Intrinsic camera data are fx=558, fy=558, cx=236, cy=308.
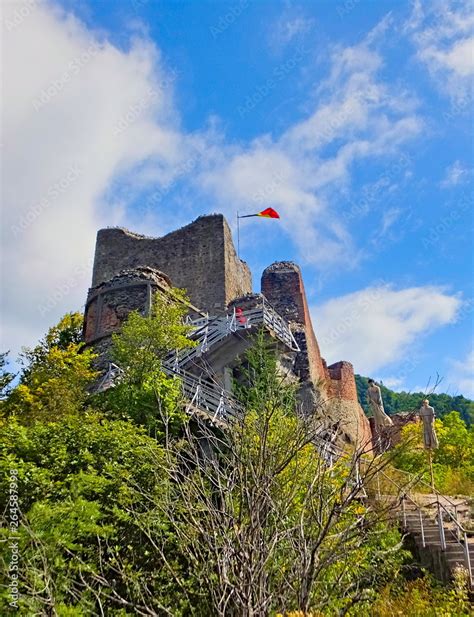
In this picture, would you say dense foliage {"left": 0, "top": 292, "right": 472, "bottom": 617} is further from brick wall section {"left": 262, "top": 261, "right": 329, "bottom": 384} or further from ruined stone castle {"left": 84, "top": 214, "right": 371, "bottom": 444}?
brick wall section {"left": 262, "top": 261, "right": 329, "bottom": 384}

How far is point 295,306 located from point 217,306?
442 centimetres

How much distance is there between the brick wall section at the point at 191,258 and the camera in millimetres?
24391

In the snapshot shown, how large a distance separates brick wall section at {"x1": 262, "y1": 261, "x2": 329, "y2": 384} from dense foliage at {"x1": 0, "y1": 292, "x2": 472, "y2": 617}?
7.82m

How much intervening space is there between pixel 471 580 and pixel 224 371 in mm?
8569

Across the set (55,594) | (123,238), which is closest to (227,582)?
(55,594)

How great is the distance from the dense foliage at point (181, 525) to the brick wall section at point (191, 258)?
1296 cm

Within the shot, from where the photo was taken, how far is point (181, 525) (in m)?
6.03

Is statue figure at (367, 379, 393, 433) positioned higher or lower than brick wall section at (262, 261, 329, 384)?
lower

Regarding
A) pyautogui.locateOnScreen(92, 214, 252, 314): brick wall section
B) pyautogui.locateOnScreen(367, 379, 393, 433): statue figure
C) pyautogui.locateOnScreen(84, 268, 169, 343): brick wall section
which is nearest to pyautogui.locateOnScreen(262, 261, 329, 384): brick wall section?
pyautogui.locateOnScreen(92, 214, 252, 314): brick wall section

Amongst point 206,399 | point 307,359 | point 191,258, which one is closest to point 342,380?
point 307,359

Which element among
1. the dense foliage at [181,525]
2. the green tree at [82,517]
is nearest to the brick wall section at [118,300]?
the dense foliage at [181,525]

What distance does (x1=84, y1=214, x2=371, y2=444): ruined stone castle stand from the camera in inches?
608

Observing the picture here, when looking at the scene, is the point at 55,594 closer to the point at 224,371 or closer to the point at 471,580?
the point at 471,580

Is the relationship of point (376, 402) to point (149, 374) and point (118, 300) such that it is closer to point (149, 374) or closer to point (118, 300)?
point (149, 374)
